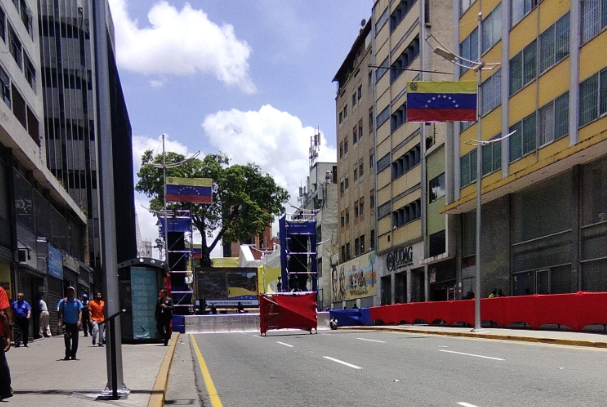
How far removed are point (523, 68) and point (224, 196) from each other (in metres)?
33.9

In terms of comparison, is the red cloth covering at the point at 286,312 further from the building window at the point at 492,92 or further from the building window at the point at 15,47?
the building window at the point at 15,47

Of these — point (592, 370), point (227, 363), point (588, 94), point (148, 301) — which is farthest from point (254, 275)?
point (592, 370)

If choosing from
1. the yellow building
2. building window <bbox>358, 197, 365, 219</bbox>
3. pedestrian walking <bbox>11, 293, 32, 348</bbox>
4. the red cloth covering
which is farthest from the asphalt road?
building window <bbox>358, 197, 365, 219</bbox>

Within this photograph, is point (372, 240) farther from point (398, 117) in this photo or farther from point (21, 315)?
point (21, 315)

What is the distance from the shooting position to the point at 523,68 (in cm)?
2606

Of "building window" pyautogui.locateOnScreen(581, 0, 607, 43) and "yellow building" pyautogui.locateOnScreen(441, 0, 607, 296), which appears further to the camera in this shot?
"yellow building" pyautogui.locateOnScreen(441, 0, 607, 296)

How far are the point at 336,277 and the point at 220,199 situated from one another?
14037mm

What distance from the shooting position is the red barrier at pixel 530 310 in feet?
57.7

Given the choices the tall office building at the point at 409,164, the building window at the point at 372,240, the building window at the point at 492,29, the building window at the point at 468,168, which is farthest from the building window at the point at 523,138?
the building window at the point at 372,240

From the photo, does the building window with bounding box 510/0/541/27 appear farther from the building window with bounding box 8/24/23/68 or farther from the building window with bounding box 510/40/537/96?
the building window with bounding box 8/24/23/68

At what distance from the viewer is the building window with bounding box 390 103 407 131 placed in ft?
137

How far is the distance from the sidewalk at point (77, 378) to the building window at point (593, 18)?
17.0 meters

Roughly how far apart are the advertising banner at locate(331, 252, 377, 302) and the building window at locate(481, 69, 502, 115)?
20.4m

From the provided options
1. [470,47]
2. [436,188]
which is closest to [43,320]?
[436,188]
